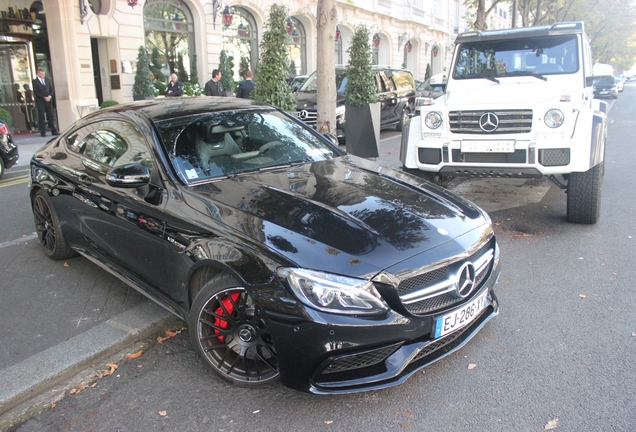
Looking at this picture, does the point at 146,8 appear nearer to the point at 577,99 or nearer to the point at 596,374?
the point at 577,99

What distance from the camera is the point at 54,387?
3.14 meters

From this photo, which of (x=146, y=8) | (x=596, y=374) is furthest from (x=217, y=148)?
(x=146, y=8)

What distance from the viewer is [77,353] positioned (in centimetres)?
335

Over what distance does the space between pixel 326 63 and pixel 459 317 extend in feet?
23.1

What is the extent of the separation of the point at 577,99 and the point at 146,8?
16.4 metres

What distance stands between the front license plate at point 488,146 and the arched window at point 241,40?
17.5 metres

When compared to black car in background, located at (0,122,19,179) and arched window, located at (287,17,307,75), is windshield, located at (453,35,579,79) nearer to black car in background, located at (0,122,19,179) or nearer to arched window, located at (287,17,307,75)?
black car in background, located at (0,122,19,179)

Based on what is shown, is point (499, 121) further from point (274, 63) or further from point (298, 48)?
point (298, 48)

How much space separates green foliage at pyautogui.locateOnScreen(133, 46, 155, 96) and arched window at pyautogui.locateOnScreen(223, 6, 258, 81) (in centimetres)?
481

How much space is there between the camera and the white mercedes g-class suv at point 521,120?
550cm

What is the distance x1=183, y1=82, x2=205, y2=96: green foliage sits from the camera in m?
18.4

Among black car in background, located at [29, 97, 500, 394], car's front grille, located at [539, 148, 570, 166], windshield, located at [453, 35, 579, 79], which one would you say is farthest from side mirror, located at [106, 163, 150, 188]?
windshield, located at [453, 35, 579, 79]

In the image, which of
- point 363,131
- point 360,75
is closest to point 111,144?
point 363,131

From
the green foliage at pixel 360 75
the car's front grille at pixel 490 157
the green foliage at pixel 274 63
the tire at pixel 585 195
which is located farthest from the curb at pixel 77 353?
the green foliage at pixel 360 75
